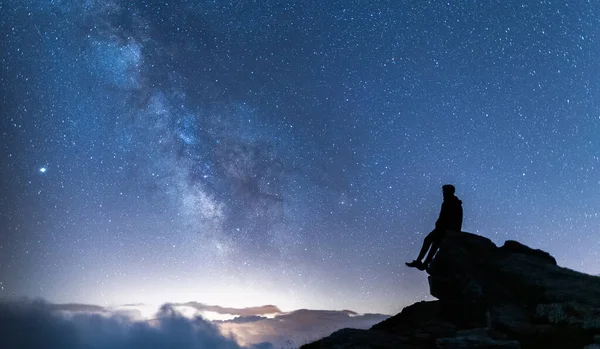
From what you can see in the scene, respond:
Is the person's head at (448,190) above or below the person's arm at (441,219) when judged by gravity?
above

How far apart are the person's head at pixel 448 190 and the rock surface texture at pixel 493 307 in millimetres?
1426

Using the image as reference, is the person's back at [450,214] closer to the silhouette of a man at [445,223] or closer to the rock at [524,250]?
the silhouette of a man at [445,223]

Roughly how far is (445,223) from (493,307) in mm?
4229

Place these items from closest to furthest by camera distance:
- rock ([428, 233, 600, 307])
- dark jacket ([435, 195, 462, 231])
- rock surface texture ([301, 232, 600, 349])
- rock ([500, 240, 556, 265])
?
rock surface texture ([301, 232, 600, 349])
rock ([428, 233, 600, 307])
rock ([500, 240, 556, 265])
dark jacket ([435, 195, 462, 231])

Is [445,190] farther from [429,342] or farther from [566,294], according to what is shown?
[429,342]

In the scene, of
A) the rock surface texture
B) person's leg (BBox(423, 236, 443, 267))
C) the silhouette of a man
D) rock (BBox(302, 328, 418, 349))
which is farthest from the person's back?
rock (BBox(302, 328, 418, 349))

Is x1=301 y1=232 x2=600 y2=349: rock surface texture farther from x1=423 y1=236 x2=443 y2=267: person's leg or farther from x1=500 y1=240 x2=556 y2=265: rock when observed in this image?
x1=423 y1=236 x2=443 y2=267: person's leg

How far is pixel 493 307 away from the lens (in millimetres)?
12039

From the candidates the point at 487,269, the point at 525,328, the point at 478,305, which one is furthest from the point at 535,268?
the point at 525,328

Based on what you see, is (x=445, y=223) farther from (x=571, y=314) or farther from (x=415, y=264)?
(x=571, y=314)

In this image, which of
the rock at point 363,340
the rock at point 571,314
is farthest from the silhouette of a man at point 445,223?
the rock at point 363,340

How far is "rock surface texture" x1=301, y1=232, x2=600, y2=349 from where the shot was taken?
1024cm

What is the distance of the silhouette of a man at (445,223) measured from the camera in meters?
15.8

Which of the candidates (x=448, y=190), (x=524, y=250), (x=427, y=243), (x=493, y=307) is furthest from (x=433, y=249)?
(x=493, y=307)
